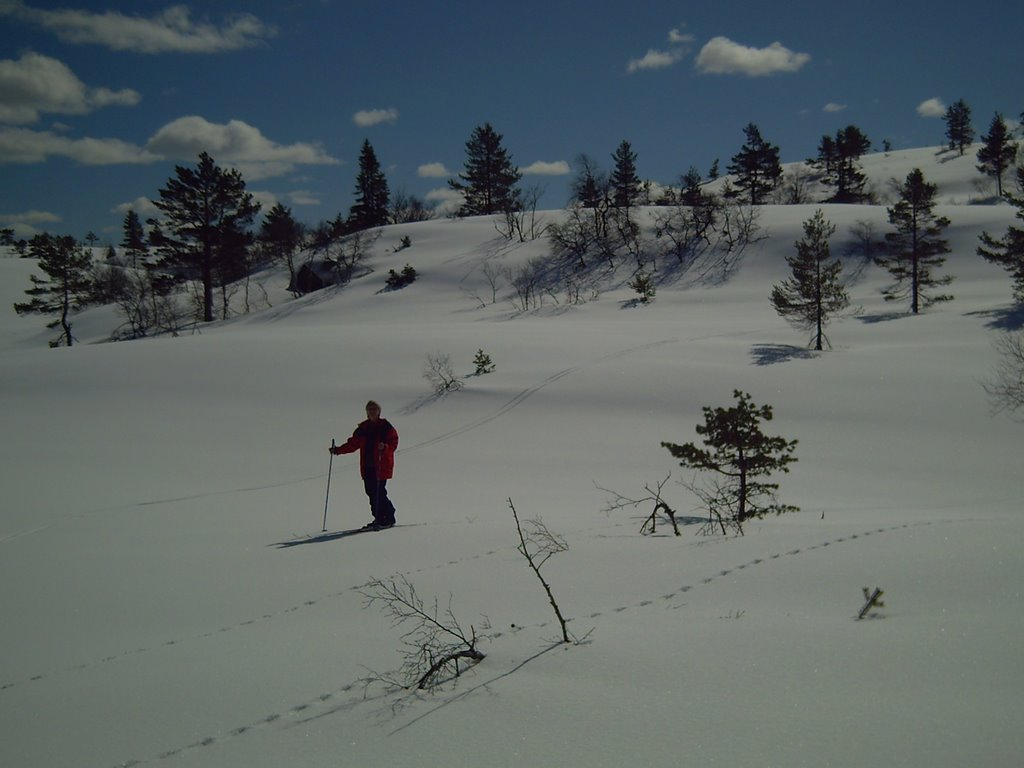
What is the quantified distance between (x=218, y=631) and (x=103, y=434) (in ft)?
49.8

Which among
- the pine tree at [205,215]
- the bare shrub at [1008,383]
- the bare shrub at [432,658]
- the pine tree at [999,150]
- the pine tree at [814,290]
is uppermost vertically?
the pine tree at [999,150]

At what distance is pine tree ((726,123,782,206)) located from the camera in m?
64.6

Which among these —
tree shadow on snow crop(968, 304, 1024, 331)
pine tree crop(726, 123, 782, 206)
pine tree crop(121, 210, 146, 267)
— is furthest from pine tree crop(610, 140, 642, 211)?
pine tree crop(121, 210, 146, 267)

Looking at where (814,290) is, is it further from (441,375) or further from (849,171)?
(849,171)

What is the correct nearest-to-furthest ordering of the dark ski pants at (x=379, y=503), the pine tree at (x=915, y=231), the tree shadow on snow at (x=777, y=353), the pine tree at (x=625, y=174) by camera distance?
the dark ski pants at (x=379, y=503)
the tree shadow on snow at (x=777, y=353)
the pine tree at (x=915, y=231)
the pine tree at (x=625, y=174)

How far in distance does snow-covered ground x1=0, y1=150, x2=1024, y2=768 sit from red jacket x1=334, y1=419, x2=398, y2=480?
3.92 feet

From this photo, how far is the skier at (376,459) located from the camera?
28.2 feet

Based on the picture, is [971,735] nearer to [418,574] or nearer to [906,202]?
[418,574]

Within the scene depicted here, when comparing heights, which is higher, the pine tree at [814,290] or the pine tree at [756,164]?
the pine tree at [756,164]

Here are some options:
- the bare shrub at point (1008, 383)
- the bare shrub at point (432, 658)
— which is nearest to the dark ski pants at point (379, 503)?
the bare shrub at point (432, 658)

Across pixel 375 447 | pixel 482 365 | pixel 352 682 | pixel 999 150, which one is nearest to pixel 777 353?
pixel 482 365

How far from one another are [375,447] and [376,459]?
174 millimetres

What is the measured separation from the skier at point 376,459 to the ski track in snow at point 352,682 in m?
2.66

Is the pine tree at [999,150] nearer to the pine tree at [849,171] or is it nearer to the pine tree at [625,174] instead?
the pine tree at [849,171]
